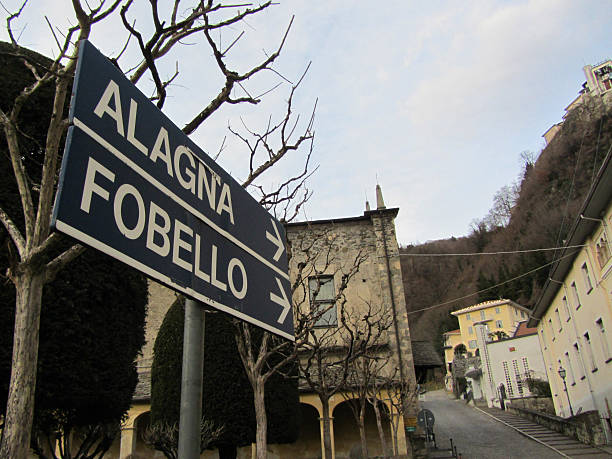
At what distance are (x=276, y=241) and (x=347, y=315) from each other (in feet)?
51.4

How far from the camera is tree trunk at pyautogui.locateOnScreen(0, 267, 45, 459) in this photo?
13.4 feet

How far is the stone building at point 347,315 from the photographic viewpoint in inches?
654

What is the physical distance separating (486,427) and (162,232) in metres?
34.1

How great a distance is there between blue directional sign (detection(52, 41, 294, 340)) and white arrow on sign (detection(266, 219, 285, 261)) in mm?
112

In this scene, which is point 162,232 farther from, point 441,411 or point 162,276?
point 441,411

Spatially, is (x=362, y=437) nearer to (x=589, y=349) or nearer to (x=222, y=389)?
(x=222, y=389)

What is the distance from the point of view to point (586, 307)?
20984mm

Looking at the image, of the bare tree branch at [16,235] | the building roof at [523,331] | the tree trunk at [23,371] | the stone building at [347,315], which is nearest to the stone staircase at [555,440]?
the stone building at [347,315]

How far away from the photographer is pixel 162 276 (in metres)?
1.71

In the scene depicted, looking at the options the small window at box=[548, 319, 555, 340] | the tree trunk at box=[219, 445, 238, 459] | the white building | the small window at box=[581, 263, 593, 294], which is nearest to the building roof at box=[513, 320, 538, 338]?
the white building

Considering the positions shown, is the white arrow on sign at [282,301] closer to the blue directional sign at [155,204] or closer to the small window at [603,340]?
the blue directional sign at [155,204]

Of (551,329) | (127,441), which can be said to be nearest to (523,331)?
(551,329)

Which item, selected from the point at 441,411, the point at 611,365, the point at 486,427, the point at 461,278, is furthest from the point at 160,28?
the point at 461,278

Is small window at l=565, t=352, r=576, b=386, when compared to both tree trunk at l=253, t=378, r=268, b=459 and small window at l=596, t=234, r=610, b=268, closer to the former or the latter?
small window at l=596, t=234, r=610, b=268
